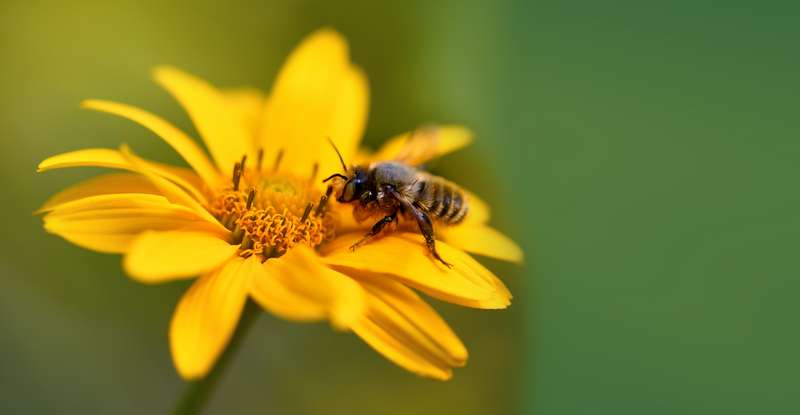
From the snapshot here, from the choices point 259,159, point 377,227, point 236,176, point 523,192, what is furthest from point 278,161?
point 523,192

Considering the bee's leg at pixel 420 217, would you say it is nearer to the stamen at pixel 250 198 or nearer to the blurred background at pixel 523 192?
the stamen at pixel 250 198

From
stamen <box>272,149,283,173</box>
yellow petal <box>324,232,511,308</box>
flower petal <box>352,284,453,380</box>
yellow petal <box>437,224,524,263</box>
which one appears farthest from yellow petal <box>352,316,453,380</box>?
stamen <box>272,149,283,173</box>

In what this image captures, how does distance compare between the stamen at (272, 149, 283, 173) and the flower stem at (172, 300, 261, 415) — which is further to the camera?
the stamen at (272, 149, 283, 173)

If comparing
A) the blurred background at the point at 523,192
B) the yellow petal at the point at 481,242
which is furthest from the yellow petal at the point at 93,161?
the blurred background at the point at 523,192

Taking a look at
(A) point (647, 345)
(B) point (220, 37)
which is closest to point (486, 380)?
(A) point (647, 345)

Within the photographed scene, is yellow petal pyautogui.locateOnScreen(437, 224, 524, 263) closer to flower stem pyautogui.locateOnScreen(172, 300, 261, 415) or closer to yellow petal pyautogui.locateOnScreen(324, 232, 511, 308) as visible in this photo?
yellow petal pyautogui.locateOnScreen(324, 232, 511, 308)

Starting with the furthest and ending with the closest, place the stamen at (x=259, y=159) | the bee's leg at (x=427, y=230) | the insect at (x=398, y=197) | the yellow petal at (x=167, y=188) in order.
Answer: the stamen at (x=259, y=159)
the insect at (x=398, y=197)
the bee's leg at (x=427, y=230)
the yellow petal at (x=167, y=188)
